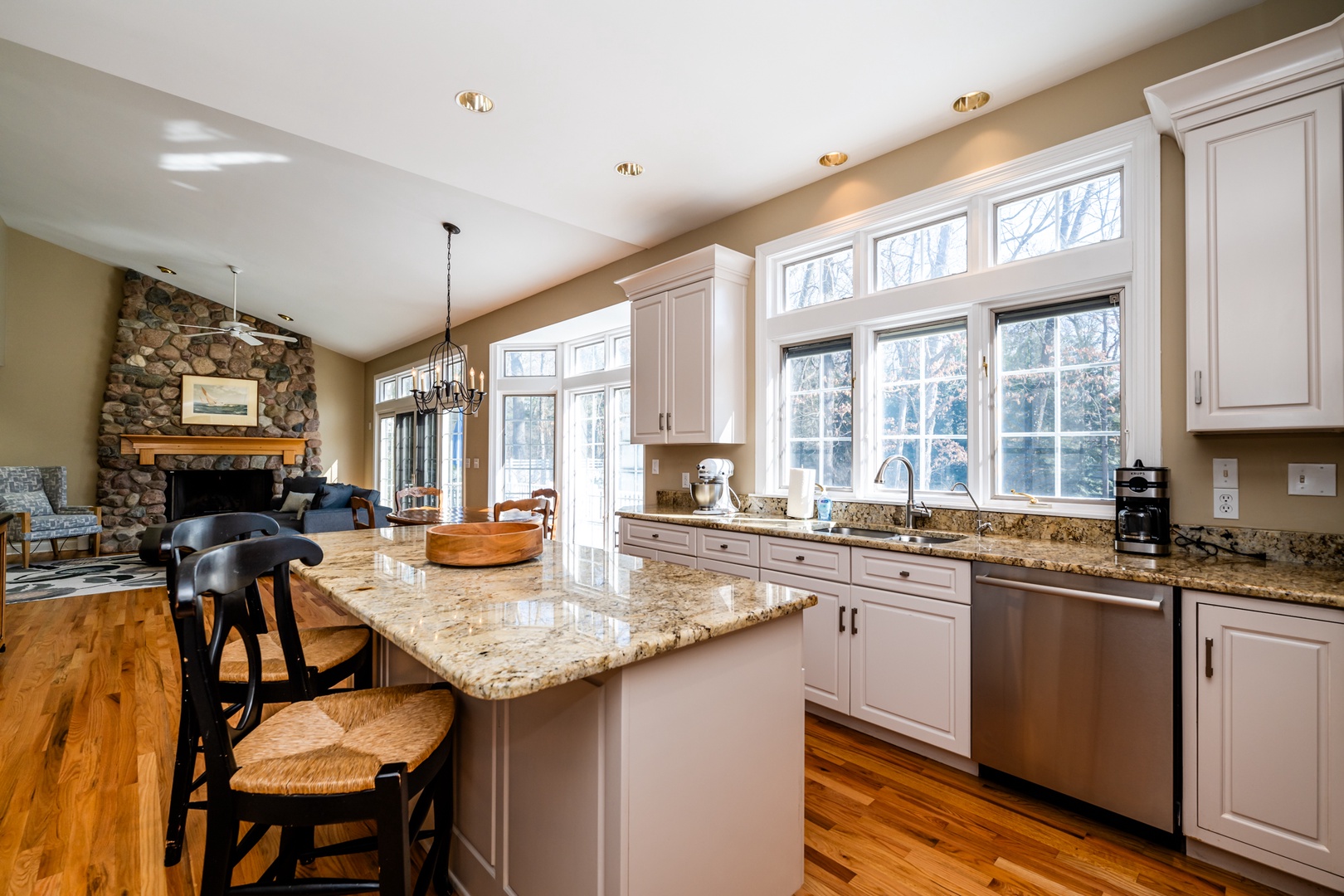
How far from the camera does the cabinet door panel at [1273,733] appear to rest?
1580 mm

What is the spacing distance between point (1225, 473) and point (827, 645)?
159 centimetres

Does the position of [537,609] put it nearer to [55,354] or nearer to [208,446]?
[208,446]

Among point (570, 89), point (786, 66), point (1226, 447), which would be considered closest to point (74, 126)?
point (570, 89)

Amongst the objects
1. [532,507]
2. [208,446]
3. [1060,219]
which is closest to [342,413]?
[208,446]

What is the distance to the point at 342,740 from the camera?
50.0 inches

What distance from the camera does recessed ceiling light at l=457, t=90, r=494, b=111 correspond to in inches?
107

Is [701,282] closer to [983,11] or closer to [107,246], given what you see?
[983,11]

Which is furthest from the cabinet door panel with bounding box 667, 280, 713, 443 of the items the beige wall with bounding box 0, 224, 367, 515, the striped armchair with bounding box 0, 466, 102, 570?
the beige wall with bounding box 0, 224, 367, 515

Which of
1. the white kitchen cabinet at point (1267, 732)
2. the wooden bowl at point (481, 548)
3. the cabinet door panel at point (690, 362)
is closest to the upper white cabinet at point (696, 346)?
the cabinet door panel at point (690, 362)

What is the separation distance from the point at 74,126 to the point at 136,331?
14.0ft

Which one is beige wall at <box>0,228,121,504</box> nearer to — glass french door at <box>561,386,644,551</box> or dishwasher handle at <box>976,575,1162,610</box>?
glass french door at <box>561,386,644,551</box>

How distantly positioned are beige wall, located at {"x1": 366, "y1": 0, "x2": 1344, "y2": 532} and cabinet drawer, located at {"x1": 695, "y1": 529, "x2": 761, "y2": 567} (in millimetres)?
608

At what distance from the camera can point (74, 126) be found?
4262 mm

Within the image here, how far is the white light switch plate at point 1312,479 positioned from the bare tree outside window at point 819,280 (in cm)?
193
